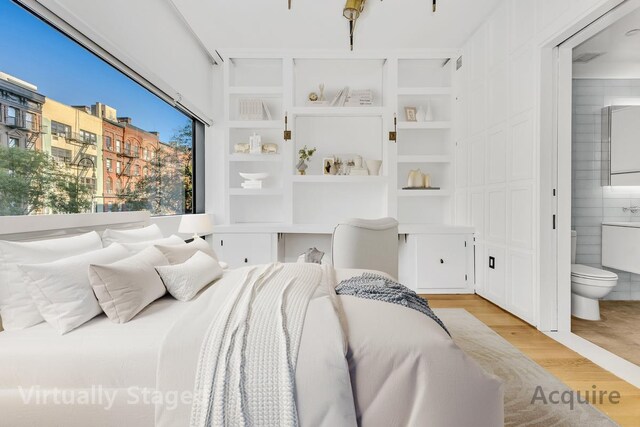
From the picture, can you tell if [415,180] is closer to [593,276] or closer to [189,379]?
[593,276]

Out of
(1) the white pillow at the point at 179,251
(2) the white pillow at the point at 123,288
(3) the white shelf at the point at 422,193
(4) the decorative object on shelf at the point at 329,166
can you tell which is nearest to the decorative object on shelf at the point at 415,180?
(3) the white shelf at the point at 422,193

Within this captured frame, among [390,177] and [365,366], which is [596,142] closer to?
[390,177]

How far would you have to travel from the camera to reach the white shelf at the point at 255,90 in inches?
160

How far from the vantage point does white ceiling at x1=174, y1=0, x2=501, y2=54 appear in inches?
123

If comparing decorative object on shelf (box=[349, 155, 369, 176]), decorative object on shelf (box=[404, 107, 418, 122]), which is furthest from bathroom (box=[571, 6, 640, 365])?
decorative object on shelf (box=[349, 155, 369, 176])

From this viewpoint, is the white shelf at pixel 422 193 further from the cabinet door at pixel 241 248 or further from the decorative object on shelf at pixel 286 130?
the cabinet door at pixel 241 248

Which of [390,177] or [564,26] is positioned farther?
[390,177]

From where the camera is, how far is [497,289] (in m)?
3.29

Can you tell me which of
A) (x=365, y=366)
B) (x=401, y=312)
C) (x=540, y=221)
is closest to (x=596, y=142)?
(x=540, y=221)

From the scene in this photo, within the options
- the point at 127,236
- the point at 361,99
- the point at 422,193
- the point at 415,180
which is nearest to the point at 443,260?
the point at 422,193

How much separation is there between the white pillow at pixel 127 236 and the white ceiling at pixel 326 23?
2206mm

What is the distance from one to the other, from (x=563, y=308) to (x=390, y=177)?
7.11ft

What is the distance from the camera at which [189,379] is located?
1.07 m

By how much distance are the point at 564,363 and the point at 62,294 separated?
2796 millimetres
